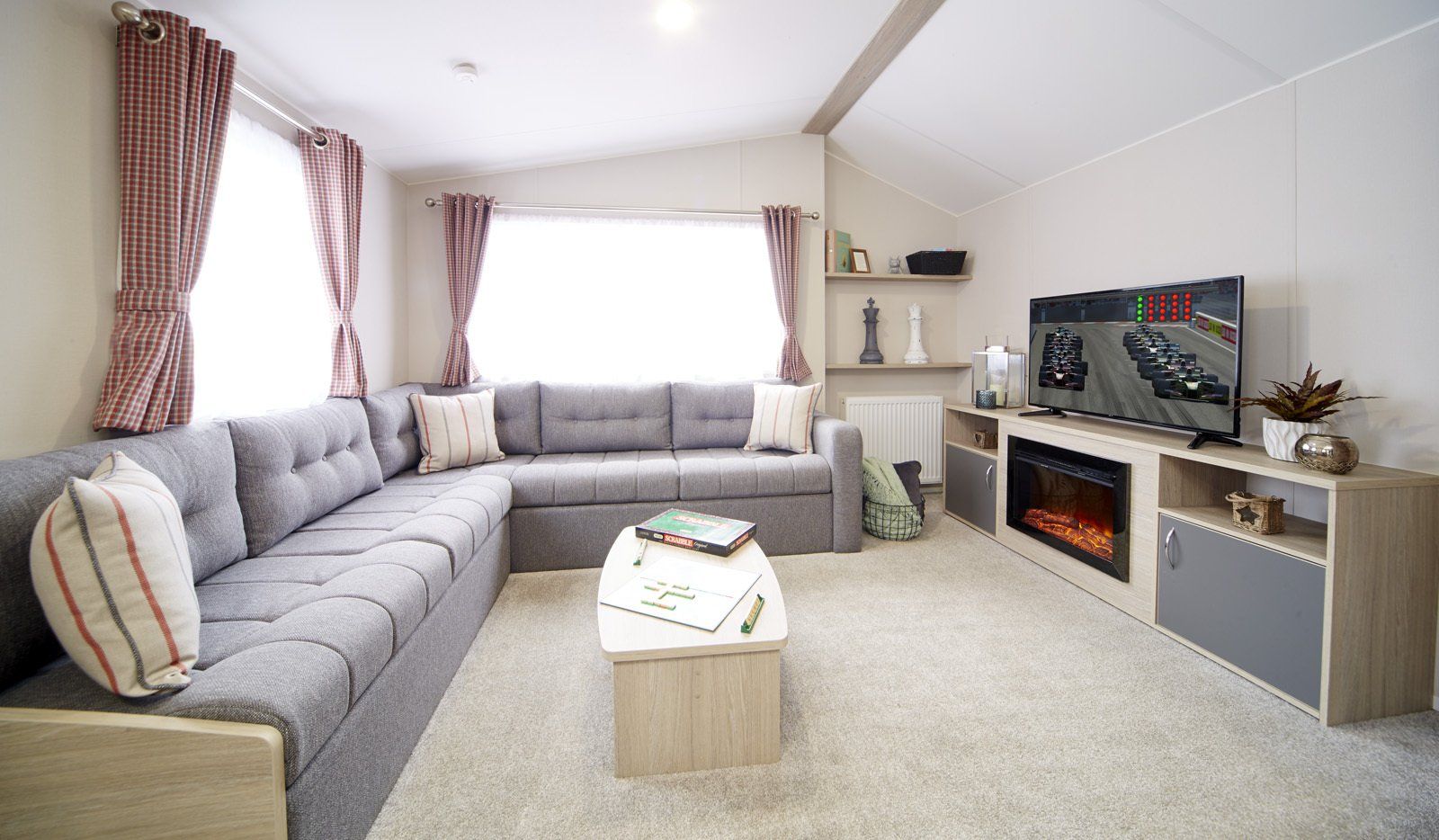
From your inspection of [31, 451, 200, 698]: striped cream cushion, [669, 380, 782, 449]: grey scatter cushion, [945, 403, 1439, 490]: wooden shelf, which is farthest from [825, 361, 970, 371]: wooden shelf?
[31, 451, 200, 698]: striped cream cushion

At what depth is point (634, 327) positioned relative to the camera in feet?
13.0

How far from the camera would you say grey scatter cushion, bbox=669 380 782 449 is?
3.68m

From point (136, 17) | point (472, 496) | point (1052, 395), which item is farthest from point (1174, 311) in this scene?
point (136, 17)

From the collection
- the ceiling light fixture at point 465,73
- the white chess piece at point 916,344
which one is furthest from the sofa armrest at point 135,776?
the white chess piece at point 916,344

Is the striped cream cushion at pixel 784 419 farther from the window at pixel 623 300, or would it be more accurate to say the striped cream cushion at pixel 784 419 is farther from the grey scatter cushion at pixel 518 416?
the grey scatter cushion at pixel 518 416

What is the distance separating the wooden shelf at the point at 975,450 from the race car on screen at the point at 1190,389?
3.26ft

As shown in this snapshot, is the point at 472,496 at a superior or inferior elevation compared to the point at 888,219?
inferior

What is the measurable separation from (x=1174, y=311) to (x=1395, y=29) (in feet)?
3.28

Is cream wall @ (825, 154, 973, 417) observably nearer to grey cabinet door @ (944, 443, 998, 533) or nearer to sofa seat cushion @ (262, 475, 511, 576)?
grey cabinet door @ (944, 443, 998, 533)

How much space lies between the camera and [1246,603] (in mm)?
1961

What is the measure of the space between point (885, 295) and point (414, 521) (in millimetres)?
3538

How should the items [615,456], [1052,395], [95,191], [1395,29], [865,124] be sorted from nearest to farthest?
[95,191]
[1395,29]
[1052,395]
[615,456]
[865,124]

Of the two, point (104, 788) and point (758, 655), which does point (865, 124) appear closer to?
point (758, 655)

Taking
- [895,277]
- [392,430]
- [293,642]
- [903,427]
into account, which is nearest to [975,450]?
[903,427]
